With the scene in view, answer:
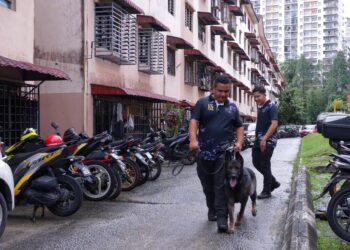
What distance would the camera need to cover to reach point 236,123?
644 cm

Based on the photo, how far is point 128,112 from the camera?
17.7 m

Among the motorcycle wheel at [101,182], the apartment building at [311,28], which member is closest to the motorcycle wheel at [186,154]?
the motorcycle wheel at [101,182]

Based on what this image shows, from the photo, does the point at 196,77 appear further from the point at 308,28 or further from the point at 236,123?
the point at 308,28

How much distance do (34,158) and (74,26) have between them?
8053 millimetres

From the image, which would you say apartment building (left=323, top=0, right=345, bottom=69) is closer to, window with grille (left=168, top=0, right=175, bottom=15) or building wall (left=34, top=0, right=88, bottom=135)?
window with grille (left=168, top=0, right=175, bottom=15)

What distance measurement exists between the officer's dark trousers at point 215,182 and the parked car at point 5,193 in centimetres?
229

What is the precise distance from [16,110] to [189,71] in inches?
668

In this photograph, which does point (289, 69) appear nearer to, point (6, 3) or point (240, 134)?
point (6, 3)

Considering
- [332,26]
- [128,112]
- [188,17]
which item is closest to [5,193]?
[128,112]

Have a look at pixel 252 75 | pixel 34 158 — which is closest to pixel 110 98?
pixel 34 158

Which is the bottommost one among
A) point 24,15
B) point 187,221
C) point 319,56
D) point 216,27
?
point 187,221

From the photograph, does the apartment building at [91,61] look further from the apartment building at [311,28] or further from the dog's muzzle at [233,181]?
the apartment building at [311,28]

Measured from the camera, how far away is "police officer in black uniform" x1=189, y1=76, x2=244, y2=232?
244 inches

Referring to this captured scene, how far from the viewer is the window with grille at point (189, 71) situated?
26453 mm
